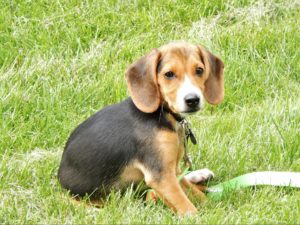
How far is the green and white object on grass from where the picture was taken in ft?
17.0

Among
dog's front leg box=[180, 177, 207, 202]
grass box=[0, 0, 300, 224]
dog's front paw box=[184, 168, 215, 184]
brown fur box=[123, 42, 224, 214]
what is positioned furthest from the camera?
dog's front paw box=[184, 168, 215, 184]

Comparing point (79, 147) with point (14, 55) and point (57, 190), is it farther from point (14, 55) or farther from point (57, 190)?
point (14, 55)

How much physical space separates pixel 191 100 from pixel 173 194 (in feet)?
2.07

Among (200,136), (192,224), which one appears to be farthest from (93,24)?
(192,224)

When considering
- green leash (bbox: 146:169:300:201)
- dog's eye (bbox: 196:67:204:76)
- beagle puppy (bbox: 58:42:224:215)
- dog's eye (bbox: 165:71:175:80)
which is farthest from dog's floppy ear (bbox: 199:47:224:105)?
green leash (bbox: 146:169:300:201)

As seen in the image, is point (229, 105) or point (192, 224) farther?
point (229, 105)

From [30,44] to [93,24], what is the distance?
2.43 feet

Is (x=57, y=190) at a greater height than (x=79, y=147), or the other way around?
(x=79, y=147)

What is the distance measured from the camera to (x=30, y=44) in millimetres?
7758

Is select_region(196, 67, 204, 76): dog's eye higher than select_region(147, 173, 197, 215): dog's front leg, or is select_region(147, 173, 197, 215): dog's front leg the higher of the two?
select_region(196, 67, 204, 76): dog's eye

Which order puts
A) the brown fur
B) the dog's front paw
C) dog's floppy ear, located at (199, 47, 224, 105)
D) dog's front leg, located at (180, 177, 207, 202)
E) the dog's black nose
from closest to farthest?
the dog's black nose < the brown fur < dog's floppy ear, located at (199, 47, 224, 105) < dog's front leg, located at (180, 177, 207, 202) < the dog's front paw

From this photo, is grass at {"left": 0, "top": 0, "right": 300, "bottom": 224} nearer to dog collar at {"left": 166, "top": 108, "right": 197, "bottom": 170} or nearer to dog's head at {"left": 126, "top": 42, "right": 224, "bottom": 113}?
dog collar at {"left": 166, "top": 108, "right": 197, "bottom": 170}

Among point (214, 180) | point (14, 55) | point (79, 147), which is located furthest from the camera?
point (14, 55)

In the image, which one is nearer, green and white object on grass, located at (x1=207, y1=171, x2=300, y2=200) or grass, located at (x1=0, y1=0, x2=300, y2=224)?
grass, located at (x1=0, y1=0, x2=300, y2=224)
